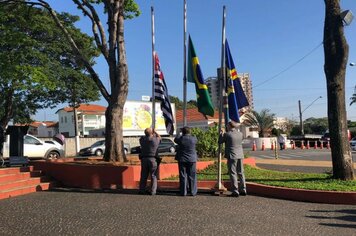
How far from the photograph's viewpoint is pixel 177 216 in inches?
313

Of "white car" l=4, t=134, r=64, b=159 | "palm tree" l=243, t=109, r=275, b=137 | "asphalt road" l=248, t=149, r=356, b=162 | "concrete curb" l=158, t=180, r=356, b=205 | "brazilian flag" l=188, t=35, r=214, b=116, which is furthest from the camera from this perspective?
"palm tree" l=243, t=109, r=275, b=137

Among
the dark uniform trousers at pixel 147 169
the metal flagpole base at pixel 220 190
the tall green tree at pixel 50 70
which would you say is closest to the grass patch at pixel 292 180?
the metal flagpole base at pixel 220 190

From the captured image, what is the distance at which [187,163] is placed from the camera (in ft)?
→ 35.1

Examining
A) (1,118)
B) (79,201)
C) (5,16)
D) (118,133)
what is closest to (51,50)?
(1,118)

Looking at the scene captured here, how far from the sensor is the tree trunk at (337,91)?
11266mm

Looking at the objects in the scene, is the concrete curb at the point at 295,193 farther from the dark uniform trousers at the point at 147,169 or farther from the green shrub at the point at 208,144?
the green shrub at the point at 208,144

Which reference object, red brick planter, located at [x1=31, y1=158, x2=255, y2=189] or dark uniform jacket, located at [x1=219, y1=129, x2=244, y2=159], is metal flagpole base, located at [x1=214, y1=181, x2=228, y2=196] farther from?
red brick planter, located at [x1=31, y1=158, x2=255, y2=189]

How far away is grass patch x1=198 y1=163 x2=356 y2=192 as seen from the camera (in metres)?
10.3

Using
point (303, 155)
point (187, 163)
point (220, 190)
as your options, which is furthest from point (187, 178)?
point (303, 155)

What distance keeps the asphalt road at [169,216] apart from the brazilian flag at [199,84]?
296 centimetres

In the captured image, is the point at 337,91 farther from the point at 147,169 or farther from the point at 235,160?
the point at 147,169

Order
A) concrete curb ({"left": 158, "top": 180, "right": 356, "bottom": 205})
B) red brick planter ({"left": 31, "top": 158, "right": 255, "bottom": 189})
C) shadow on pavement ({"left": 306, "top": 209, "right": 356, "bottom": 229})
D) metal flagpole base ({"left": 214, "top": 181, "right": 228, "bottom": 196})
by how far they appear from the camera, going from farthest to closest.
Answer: red brick planter ({"left": 31, "top": 158, "right": 255, "bottom": 189})
metal flagpole base ({"left": 214, "top": 181, "right": 228, "bottom": 196})
concrete curb ({"left": 158, "top": 180, "right": 356, "bottom": 205})
shadow on pavement ({"left": 306, "top": 209, "right": 356, "bottom": 229})

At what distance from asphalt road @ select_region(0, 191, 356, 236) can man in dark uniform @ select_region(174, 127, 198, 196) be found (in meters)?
0.44

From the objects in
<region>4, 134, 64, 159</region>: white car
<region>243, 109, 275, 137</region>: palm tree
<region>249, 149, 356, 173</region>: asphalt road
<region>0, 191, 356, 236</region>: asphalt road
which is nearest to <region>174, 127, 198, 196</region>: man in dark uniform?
<region>0, 191, 356, 236</region>: asphalt road
